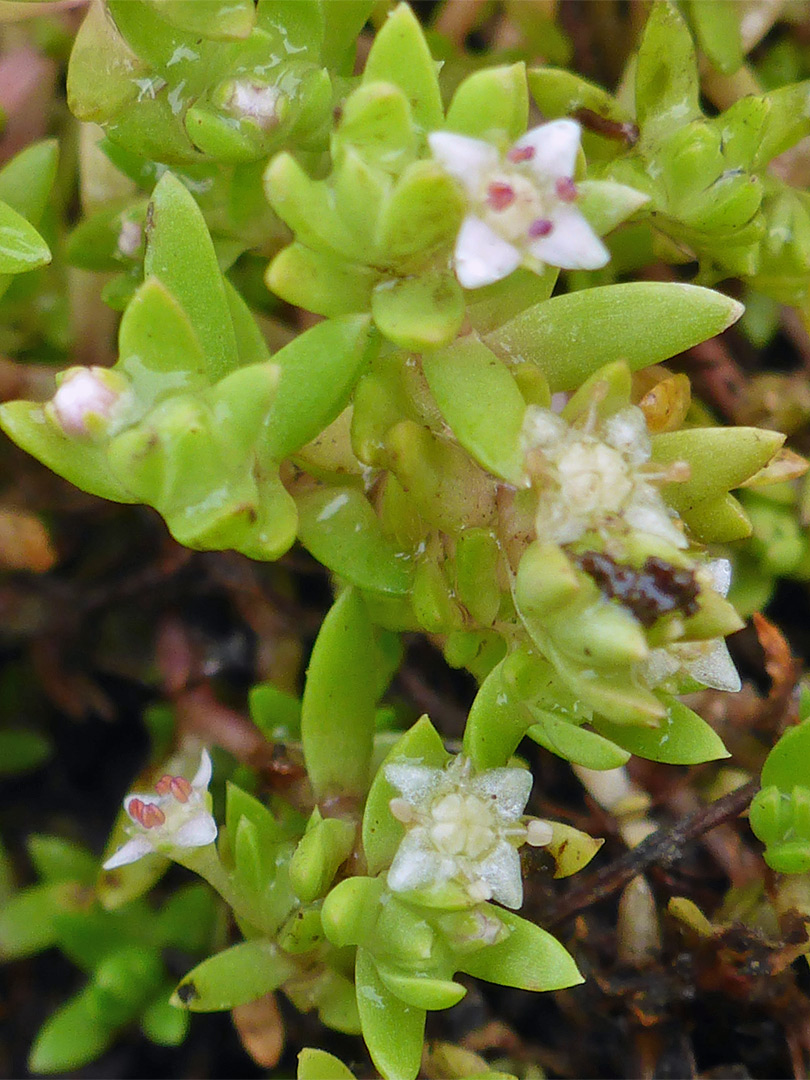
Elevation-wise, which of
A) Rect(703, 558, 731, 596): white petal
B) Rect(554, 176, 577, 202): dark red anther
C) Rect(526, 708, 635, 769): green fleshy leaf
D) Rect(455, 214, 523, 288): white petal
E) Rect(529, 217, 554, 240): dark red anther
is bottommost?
Rect(526, 708, 635, 769): green fleshy leaf

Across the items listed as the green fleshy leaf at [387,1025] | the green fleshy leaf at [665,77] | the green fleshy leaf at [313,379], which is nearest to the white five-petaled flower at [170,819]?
the green fleshy leaf at [387,1025]

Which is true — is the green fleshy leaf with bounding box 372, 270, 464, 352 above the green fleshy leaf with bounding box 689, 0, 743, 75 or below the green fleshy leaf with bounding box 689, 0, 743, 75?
below

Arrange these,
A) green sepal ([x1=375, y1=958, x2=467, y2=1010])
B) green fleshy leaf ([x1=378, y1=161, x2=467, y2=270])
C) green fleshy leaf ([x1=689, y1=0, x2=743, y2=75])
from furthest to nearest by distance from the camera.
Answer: green fleshy leaf ([x1=689, y1=0, x2=743, y2=75])
green sepal ([x1=375, y1=958, x2=467, y2=1010])
green fleshy leaf ([x1=378, y1=161, x2=467, y2=270])

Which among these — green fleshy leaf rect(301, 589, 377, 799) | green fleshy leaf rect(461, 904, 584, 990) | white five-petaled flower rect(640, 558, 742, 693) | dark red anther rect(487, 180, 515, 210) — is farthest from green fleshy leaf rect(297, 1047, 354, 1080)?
dark red anther rect(487, 180, 515, 210)

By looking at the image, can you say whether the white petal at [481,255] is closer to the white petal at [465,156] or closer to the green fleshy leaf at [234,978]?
the white petal at [465,156]

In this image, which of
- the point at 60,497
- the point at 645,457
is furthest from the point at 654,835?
the point at 60,497

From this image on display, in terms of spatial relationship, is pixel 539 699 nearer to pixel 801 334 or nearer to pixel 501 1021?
pixel 501 1021

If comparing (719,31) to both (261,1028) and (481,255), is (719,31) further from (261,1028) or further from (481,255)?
(261,1028)

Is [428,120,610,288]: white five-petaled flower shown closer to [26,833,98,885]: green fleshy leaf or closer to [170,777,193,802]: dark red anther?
[170,777,193,802]: dark red anther
